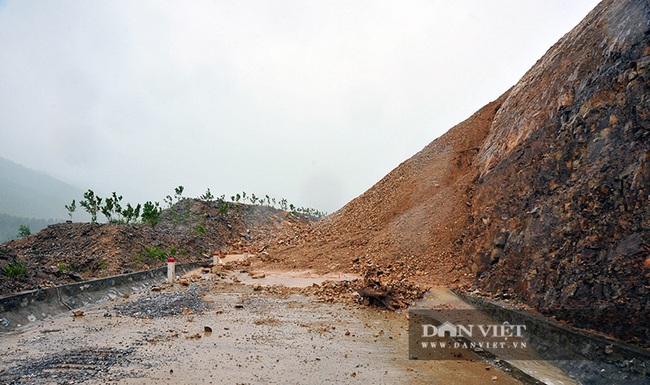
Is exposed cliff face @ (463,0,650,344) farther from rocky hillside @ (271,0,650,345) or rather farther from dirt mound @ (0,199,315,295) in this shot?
dirt mound @ (0,199,315,295)

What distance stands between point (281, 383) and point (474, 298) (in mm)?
5786

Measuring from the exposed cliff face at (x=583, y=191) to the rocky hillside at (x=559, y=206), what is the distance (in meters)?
0.02

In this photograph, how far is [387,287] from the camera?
9164 millimetres

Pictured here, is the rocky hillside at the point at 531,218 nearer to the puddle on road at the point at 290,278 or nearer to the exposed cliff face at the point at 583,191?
the exposed cliff face at the point at 583,191

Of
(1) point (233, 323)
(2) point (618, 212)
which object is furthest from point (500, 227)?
(1) point (233, 323)

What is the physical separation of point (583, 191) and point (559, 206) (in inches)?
30.1

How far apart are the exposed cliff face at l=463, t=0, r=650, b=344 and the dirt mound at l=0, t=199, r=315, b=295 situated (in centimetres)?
1069

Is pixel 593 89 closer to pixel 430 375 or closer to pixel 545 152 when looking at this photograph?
pixel 545 152

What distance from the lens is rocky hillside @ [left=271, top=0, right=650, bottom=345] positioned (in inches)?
223

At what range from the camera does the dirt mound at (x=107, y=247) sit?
9.96 meters

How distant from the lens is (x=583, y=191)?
700 cm

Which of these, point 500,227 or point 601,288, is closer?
point 601,288

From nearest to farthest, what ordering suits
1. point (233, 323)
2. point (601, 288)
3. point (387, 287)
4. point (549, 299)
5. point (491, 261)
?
point (601, 288) < point (549, 299) < point (233, 323) < point (387, 287) < point (491, 261)

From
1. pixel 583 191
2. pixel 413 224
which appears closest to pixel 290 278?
pixel 413 224
